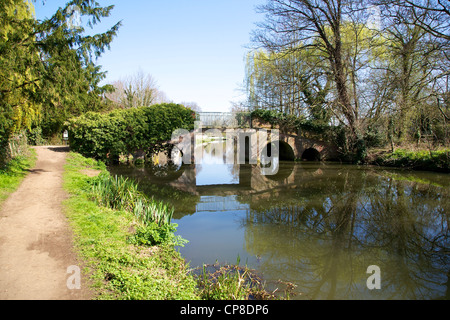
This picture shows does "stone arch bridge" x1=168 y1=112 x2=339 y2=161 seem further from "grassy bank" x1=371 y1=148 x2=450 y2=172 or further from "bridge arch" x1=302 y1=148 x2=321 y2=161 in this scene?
"grassy bank" x1=371 y1=148 x2=450 y2=172

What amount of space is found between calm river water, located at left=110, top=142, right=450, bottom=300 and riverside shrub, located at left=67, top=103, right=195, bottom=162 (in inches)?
225

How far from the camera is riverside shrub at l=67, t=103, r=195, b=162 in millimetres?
17594

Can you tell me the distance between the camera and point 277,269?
552 cm

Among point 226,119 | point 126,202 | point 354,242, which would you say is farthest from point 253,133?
point 354,242

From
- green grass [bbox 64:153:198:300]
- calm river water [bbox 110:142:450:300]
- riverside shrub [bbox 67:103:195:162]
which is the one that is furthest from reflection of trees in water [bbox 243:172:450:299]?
riverside shrub [bbox 67:103:195:162]

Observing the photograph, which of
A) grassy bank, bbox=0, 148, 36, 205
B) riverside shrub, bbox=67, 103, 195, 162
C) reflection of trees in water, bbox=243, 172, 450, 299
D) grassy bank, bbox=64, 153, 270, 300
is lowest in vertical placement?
reflection of trees in water, bbox=243, 172, 450, 299

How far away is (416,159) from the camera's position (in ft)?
62.4

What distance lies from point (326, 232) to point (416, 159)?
15.2 metres

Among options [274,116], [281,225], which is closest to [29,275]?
[281,225]

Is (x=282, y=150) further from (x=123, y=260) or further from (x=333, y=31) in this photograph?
(x=123, y=260)

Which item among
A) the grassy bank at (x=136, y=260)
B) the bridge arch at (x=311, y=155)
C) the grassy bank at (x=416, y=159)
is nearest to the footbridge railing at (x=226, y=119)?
the bridge arch at (x=311, y=155)

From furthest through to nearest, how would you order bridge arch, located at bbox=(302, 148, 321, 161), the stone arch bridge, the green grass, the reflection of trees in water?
bridge arch, located at bbox=(302, 148, 321, 161) → the stone arch bridge → the reflection of trees in water → the green grass

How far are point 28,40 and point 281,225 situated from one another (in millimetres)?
8803
